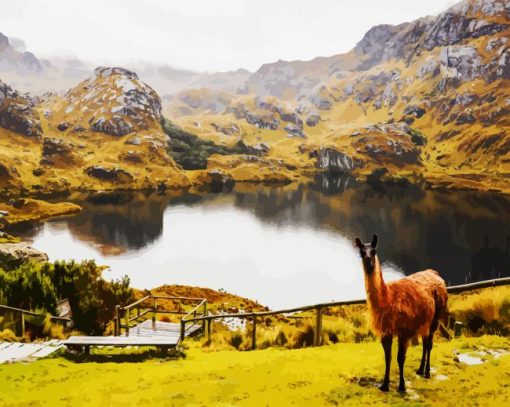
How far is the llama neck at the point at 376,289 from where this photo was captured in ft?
27.2

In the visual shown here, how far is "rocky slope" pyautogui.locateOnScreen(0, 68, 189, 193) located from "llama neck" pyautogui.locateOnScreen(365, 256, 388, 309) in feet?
392

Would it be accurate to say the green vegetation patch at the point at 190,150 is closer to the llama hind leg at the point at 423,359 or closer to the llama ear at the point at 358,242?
the llama hind leg at the point at 423,359

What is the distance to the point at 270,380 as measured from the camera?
9875mm

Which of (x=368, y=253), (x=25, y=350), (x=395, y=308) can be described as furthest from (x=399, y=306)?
(x=25, y=350)

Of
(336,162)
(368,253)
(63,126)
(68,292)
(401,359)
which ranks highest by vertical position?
(63,126)

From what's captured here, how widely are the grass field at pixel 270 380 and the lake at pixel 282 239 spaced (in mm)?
26844

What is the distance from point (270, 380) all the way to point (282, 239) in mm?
60012

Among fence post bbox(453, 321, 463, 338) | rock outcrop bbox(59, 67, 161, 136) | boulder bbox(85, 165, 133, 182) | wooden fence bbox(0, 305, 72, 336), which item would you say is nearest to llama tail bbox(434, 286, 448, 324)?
fence post bbox(453, 321, 463, 338)

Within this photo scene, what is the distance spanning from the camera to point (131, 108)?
612 feet

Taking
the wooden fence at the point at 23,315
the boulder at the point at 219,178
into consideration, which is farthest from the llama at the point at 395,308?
the boulder at the point at 219,178

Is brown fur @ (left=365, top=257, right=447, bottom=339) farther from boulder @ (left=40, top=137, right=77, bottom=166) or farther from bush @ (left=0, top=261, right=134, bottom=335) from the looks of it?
boulder @ (left=40, top=137, right=77, bottom=166)

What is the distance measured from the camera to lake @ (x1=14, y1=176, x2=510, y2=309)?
Answer: 4659cm

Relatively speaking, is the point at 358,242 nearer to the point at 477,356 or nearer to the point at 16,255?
the point at 477,356

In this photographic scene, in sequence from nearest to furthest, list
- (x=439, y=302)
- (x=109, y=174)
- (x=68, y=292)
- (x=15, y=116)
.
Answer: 1. (x=439, y=302)
2. (x=68, y=292)
3. (x=109, y=174)
4. (x=15, y=116)
